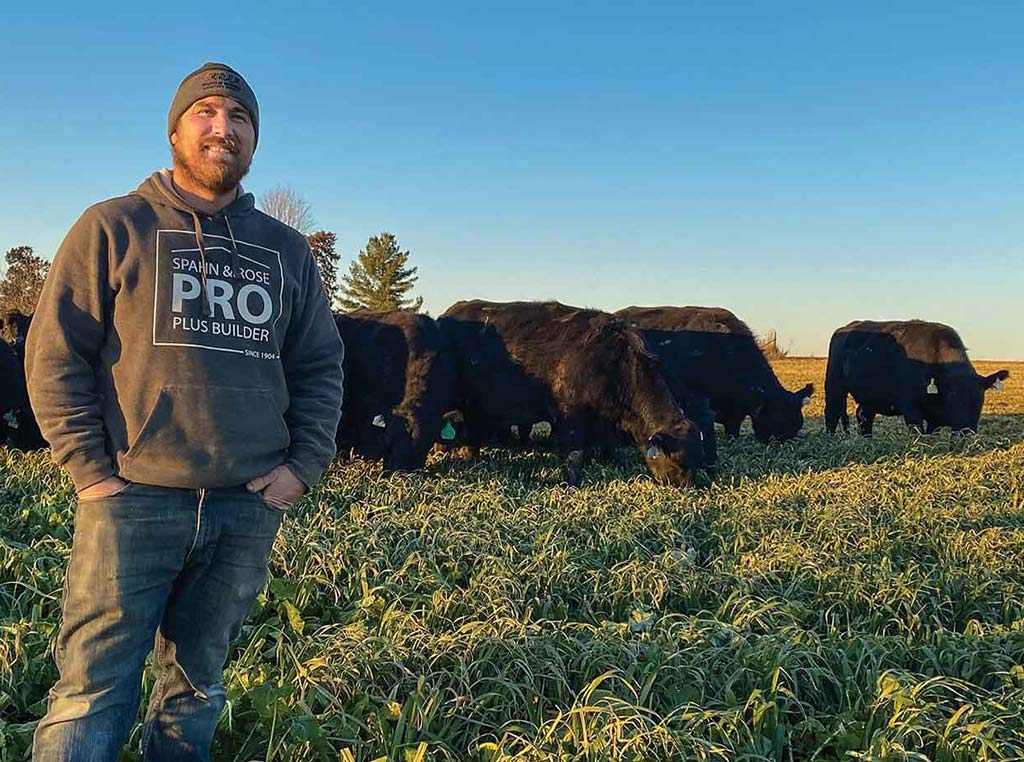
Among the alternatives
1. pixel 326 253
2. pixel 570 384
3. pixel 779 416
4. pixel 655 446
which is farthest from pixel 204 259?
pixel 326 253

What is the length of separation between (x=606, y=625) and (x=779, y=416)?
922 cm

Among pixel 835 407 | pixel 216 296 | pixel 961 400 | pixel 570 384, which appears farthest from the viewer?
pixel 835 407

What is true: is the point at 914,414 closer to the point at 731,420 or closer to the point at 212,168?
the point at 731,420

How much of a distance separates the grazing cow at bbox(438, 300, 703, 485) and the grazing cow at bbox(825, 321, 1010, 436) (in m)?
6.36

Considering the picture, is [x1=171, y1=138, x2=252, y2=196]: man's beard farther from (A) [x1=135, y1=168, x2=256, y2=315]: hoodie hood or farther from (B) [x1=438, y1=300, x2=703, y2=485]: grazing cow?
(B) [x1=438, y1=300, x2=703, y2=485]: grazing cow

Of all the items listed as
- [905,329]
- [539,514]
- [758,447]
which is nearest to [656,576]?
[539,514]

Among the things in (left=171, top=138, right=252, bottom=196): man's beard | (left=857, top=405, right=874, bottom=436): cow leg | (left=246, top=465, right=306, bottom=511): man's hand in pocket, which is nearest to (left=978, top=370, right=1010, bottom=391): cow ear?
(left=857, top=405, right=874, bottom=436): cow leg

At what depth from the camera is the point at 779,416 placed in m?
12.7

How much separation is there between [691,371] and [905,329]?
4499 millimetres

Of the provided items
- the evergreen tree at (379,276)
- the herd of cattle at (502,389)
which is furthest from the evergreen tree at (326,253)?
the herd of cattle at (502,389)

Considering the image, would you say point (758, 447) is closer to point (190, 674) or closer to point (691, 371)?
point (691, 371)

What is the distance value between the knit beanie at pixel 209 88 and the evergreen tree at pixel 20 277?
44.0 metres

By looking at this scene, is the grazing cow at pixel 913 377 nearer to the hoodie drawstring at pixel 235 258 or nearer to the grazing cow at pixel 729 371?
the grazing cow at pixel 729 371

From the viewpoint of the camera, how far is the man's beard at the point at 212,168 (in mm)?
2479
